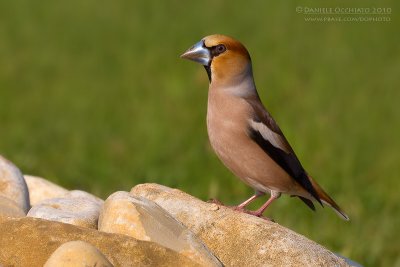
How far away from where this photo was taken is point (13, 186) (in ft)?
22.0

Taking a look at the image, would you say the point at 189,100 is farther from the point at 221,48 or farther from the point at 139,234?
the point at 139,234

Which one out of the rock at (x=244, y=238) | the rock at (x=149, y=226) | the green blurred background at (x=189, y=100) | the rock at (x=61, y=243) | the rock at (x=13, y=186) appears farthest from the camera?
the green blurred background at (x=189, y=100)

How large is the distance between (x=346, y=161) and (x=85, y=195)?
5301mm

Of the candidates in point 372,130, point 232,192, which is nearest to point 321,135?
point 372,130

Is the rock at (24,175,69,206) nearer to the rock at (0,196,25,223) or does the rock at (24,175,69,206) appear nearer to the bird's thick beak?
the rock at (0,196,25,223)

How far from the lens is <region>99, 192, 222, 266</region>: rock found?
5.54 meters

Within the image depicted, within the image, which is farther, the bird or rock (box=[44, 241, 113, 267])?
the bird

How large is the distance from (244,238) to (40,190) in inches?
82.7

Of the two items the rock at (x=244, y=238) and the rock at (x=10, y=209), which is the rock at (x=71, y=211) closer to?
the rock at (x=10, y=209)

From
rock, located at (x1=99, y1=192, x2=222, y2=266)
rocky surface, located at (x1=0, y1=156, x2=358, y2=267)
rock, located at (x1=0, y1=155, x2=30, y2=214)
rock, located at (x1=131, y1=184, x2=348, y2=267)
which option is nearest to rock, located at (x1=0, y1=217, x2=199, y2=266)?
rocky surface, located at (x1=0, y1=156, x2=358, y2=267)

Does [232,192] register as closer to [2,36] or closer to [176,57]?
[176,57]

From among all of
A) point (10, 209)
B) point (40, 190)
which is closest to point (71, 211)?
point (10, 209)

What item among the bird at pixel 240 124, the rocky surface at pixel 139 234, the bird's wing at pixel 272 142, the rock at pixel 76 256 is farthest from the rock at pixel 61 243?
the bird's wing at pixel 272 142

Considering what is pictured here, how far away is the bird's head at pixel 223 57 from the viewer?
7094 mm
